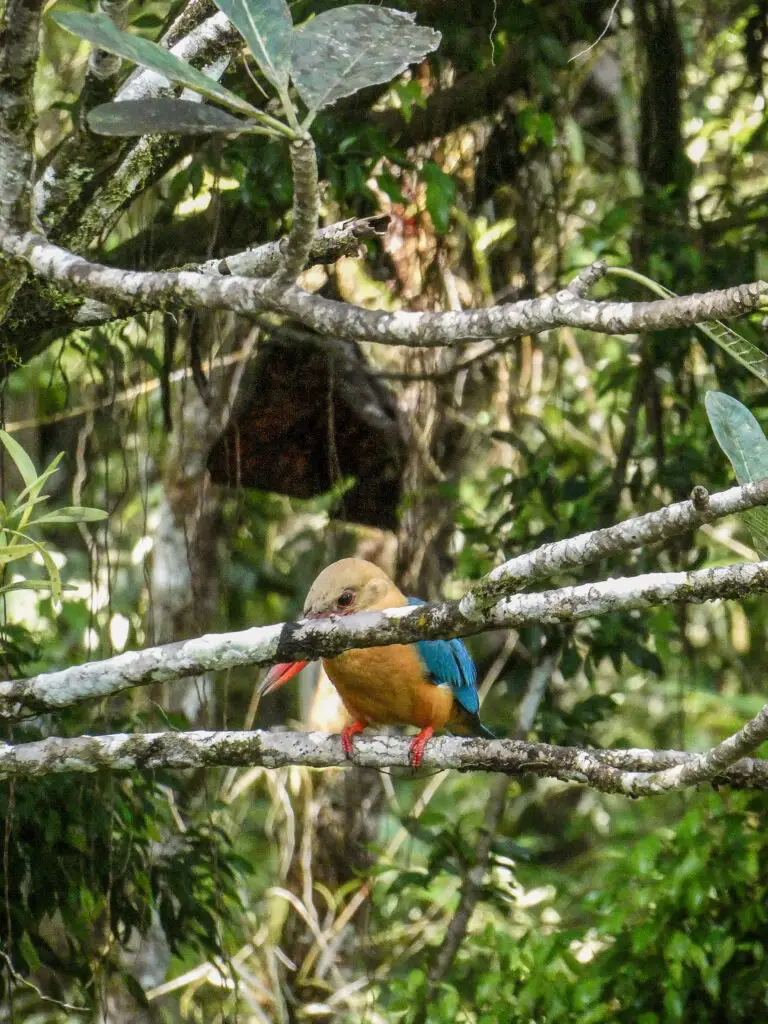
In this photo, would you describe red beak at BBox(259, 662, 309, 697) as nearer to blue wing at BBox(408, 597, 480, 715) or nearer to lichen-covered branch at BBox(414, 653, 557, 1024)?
blue wing at BBox(408, 597, 480, 715)

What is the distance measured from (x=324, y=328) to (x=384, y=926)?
13.1 feet

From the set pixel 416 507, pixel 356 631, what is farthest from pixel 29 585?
pixel 416 507

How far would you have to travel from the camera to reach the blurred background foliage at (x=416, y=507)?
10.8ft

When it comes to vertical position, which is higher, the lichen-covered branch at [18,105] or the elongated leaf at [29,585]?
the lichen-covered branch at [18,105]

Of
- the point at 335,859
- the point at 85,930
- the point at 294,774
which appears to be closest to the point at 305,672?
the point at 294,774

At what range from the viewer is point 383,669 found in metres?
3.31

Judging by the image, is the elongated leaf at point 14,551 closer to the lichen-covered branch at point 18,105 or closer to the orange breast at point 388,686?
the lichen-covered branch at point 18,105

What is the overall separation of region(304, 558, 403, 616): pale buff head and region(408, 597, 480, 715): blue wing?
193mm

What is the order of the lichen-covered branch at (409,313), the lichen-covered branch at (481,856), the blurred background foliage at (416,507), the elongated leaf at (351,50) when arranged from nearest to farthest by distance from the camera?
the lichen-covered branch at (409,313), the elongated leaf at (351,50), the blurred background foliage at (416,507), the lichen-covered branch at (481,856)

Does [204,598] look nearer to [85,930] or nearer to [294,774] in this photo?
[294,774]

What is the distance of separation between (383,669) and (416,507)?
142cm

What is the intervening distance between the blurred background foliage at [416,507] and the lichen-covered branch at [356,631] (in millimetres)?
712

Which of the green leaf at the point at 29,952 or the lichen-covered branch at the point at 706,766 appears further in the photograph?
the green leaf at the point at 29,952

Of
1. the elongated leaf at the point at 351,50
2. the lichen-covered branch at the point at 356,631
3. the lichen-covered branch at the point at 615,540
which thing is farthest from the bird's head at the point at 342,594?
the elongated leaf at the point at 351,50
